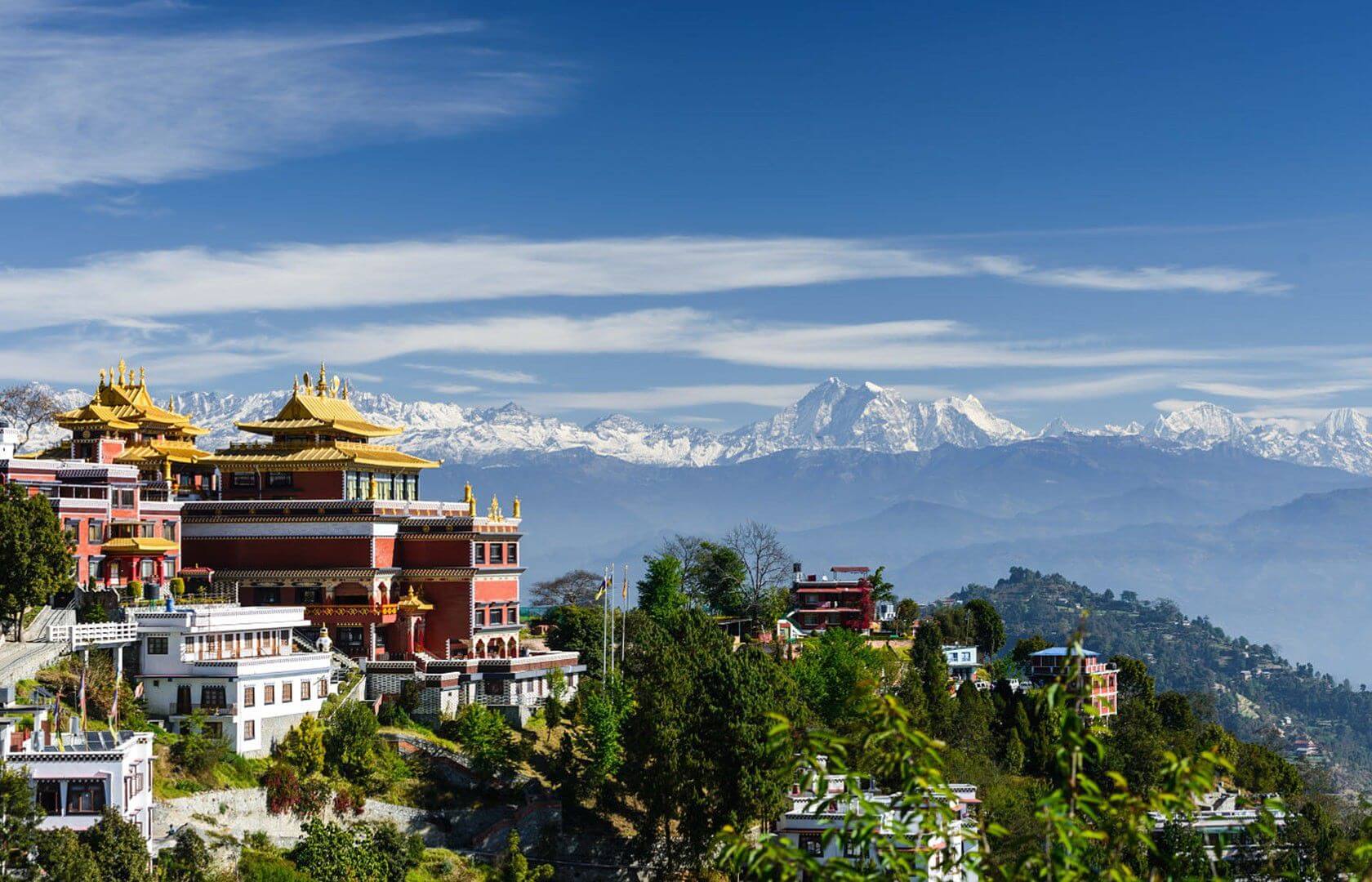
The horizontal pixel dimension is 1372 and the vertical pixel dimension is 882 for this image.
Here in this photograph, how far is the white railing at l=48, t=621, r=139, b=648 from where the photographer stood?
2965 inches

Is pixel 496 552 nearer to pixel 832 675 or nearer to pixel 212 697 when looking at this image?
pixel 832 675

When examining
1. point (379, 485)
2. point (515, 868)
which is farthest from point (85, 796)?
point (379, 485)

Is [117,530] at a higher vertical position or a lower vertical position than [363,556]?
higher

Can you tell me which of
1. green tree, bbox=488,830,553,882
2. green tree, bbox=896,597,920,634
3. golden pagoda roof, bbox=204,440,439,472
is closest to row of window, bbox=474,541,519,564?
golden pagoda roof, bbox=204,440,439,472

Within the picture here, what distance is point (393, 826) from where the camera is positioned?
74.6 meters

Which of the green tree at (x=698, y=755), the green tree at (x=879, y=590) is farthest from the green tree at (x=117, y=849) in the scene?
the green tree at (x=879, y=590)

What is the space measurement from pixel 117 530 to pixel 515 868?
29.2 m

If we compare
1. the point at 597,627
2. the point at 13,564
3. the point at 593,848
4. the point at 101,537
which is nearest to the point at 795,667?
the point at 597,627

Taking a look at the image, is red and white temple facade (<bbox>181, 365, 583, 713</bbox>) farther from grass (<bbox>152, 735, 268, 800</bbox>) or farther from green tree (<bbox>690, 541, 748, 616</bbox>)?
green tree (<bbox>690, 541, 748, 616</bbox>)

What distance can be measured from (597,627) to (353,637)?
1665 cm

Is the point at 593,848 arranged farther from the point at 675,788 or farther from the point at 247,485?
the point at 247,485

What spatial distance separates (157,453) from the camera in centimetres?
10019

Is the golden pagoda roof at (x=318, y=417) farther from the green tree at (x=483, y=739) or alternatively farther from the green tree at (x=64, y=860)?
the green tree at (x=64, y=860)

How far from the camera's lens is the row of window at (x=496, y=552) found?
316 ft
